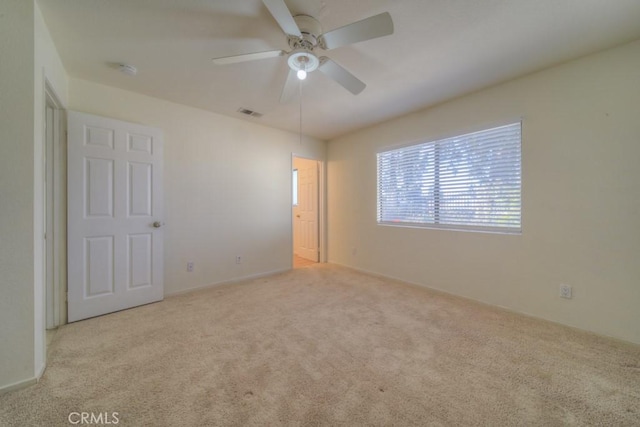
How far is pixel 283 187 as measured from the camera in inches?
167

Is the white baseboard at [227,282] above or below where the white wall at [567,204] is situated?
below

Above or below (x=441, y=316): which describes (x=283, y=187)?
above

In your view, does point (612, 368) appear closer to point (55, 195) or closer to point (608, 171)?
point (608, 171)

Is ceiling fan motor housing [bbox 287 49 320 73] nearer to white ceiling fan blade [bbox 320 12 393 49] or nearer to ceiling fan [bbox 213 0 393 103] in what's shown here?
ceiling fan [bbox 213 0 393 103]

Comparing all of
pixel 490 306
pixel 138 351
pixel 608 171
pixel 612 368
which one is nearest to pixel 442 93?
pixel 608 171

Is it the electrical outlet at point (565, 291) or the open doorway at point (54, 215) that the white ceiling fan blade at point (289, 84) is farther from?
the electrical outlet at point (565, 291)

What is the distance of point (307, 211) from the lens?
5352 mm

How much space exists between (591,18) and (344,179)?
10.8 feet

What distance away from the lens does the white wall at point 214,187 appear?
299 cm

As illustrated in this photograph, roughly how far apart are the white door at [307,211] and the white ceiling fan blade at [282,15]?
346 cm

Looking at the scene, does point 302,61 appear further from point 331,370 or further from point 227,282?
point 227,282

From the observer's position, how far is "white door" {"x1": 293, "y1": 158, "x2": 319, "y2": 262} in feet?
16.7
